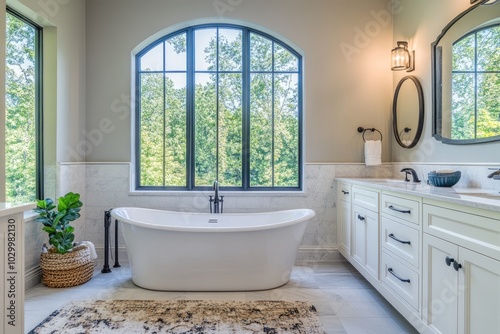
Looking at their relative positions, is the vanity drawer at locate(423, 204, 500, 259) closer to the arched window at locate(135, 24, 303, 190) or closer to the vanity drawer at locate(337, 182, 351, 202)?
the vanity drawer at locate(337, 182, 351, 202)

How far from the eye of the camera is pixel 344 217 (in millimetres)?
3164

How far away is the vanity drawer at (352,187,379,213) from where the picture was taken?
8.04 feet

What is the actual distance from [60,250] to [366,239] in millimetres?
2619

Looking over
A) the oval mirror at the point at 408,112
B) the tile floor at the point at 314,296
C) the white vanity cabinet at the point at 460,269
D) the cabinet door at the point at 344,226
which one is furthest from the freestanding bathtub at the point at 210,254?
the oval mirror at the point at 408,112

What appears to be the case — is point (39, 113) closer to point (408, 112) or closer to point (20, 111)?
point (20, 111)

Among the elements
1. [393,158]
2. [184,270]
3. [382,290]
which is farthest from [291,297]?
[393,158]

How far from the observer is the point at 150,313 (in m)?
2.25

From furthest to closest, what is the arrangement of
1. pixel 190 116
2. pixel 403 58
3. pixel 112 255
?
pixel 190 116, pixel 112 255, pixel 403 58

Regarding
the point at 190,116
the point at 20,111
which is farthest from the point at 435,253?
the point at 20,111

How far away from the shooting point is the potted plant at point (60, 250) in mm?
2693

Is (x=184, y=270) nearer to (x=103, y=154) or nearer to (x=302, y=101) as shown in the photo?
(x=103, y=154)

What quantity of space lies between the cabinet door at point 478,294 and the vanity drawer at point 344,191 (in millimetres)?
1564

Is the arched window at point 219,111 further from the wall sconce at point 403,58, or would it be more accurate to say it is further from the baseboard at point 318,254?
the wall sconce at point 403,58

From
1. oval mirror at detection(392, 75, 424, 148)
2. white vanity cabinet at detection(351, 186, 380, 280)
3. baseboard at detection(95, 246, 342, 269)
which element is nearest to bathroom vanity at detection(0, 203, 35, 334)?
baseboard at detection(95, 246, 342, 269)
